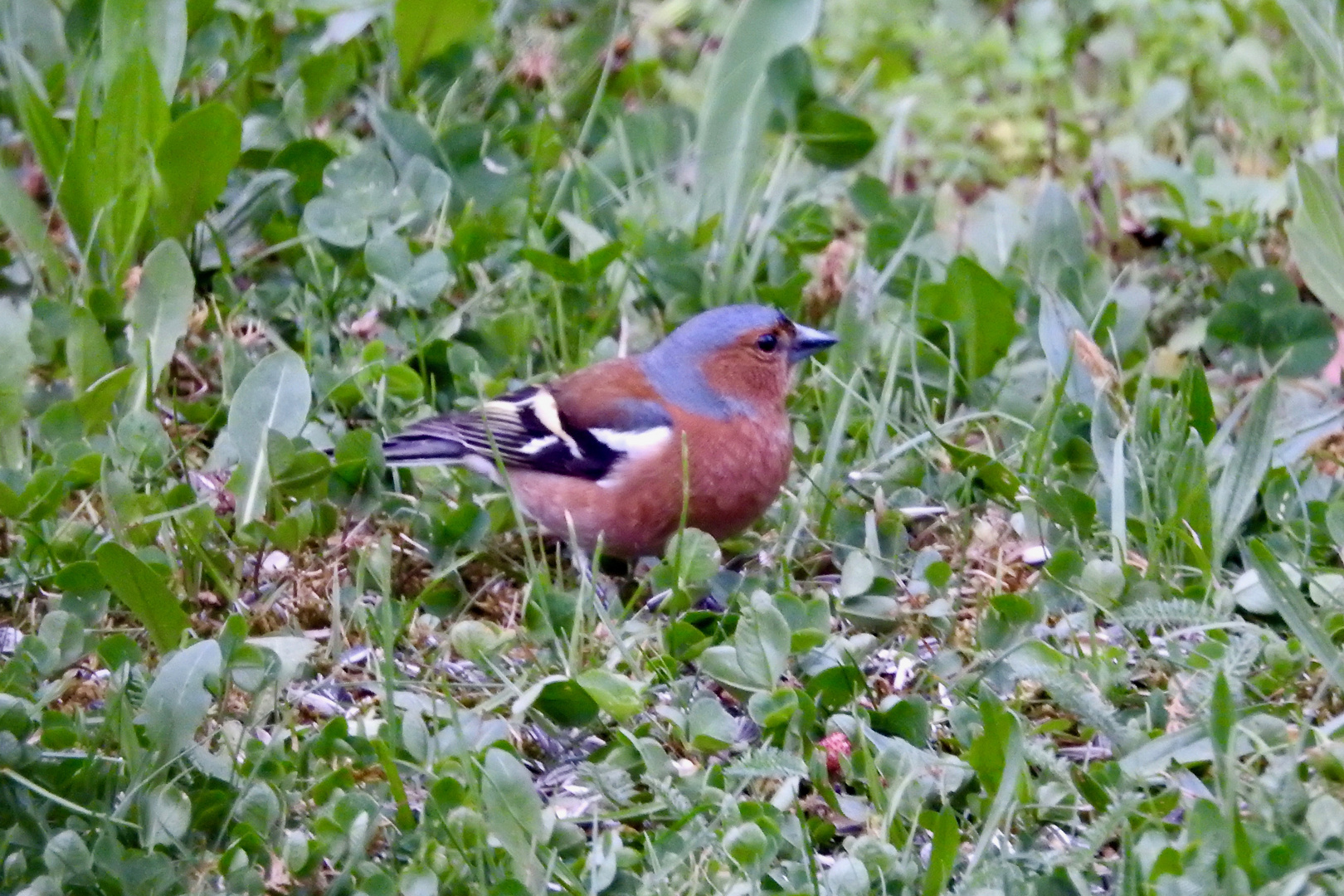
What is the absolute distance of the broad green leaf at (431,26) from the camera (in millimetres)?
4965

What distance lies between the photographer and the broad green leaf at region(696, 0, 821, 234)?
187 inches

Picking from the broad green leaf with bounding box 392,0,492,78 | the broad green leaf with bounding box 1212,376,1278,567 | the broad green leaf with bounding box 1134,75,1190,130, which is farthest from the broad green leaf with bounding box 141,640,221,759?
the broad green leaf with bounding box 1134,75,1190,130

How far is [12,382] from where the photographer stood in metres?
3.66

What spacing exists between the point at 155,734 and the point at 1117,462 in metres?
1.97

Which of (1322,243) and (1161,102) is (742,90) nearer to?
(1161,102)

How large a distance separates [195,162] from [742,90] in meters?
1.62

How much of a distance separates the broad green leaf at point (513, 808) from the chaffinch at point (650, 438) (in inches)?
37.7

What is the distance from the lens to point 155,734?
274 cm

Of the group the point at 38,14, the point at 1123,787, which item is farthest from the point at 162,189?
the point at 1123,787

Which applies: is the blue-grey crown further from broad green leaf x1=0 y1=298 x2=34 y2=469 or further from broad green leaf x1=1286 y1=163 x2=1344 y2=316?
broad green leaf x1=0 y1=298 x2=34 y2=469

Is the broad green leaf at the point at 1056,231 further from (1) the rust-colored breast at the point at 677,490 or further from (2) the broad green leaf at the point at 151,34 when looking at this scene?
(2) the broad green leaf at the point at 151,34

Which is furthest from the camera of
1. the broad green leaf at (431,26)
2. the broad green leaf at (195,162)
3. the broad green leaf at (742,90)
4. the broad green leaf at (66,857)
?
the broad green leaf at (431,26)

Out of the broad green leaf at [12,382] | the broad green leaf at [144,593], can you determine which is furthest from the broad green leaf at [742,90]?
the broad green leaf at [144,593]

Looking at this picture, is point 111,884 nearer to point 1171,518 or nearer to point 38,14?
point 1171,518
